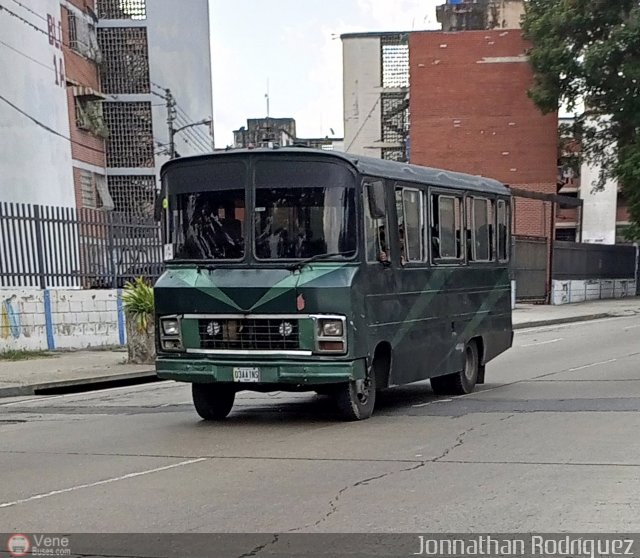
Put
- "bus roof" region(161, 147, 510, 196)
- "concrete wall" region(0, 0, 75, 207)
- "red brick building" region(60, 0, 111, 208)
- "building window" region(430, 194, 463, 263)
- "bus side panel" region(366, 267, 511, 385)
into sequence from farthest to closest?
"red brick building" region(60, 0, 111, 208) < "concrete wall" region(0, 0, 75, 207) < "building window" region(430, 194, 463, 263) < "bus side panel" region(366, 267, 511, 385) < "bus roof" region(161, 147, 510, 196)

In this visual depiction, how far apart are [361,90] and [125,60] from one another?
26821 mm

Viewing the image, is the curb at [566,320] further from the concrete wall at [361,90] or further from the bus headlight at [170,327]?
the concrete wall at [361,90]

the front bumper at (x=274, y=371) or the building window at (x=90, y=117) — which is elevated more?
the building window at (x=90, y=117)

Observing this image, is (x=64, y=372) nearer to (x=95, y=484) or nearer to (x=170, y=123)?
(x=95, y=484)

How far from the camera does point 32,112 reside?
111ft

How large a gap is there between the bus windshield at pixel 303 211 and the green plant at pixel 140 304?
734 centimetres

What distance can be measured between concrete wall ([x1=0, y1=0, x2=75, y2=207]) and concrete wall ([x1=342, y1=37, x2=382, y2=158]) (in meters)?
33.5

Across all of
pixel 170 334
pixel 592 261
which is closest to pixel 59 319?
pixel 170 334

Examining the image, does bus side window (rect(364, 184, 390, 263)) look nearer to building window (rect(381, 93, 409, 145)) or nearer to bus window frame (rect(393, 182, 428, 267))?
bus window frame (rect(393, 182, 428, 267))

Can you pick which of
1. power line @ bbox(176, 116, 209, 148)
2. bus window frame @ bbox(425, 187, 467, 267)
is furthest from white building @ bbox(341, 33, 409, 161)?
bus window frame @ bbox(425, 187, 467, 267)

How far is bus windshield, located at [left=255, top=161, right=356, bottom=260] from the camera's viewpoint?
9258mm

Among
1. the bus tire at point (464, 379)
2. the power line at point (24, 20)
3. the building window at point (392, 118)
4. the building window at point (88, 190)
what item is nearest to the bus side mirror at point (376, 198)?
the bus tire at point (464, 379)

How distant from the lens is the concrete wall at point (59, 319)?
1725cm

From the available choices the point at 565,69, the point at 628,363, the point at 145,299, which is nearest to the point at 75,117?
the point at 565,69
